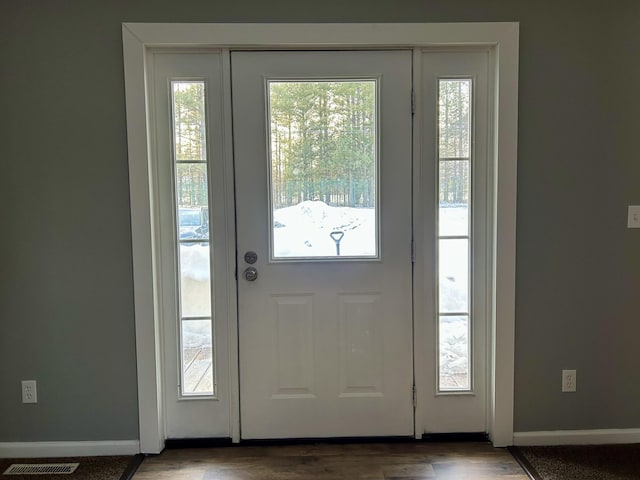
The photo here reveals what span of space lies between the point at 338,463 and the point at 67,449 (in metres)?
1.29

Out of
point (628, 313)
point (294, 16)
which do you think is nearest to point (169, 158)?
point (294, 16)

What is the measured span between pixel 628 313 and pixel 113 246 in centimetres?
246

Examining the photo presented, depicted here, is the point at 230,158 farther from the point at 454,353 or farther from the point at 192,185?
the point at 454,353

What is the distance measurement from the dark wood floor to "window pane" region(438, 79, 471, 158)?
1411 mm

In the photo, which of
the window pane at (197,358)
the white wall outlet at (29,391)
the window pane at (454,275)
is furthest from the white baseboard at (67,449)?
the window pane at (454,275)

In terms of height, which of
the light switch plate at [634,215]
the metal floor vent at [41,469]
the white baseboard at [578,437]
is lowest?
the metal floor vent at [41,469]

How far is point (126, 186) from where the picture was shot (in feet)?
6.98

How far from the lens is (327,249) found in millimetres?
2225

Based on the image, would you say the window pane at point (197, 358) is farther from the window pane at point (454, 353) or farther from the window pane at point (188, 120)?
the window pane at point (454, 353)

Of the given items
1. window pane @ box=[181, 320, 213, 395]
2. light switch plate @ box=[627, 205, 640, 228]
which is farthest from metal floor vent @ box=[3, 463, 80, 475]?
light switch plate @ box=[627, 205, 640, 228]

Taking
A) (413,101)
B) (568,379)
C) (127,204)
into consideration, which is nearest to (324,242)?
(413,101)

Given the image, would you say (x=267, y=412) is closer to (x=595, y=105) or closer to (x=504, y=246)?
(x=504, y=246)

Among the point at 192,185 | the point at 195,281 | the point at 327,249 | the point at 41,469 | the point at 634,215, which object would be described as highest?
the point at 192,185

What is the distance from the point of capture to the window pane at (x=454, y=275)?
225 cm
